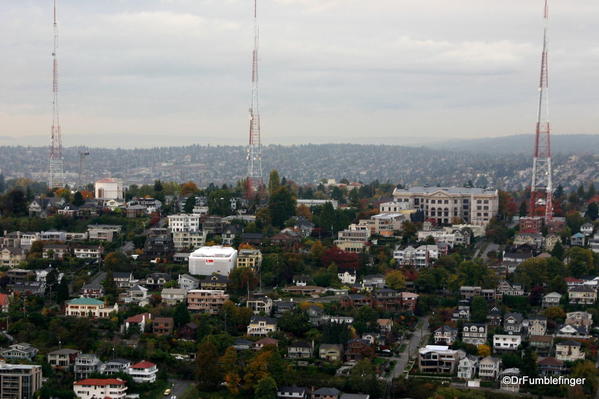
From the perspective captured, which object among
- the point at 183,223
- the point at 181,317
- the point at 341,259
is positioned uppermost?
the point at 183,223

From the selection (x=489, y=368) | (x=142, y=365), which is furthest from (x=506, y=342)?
(x=142, y=365)

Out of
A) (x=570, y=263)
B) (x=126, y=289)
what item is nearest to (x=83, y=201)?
(x=126, y=289)

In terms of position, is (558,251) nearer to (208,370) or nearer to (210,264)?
(210,264)

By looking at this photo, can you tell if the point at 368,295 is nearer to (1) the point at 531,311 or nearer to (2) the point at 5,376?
(1) the point at 531,311

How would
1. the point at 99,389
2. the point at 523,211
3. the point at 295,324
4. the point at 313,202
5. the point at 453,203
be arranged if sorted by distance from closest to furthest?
the point at 99,389
the point at 295,324
the point at 523,211
the point at 453,203
the point at 313,202

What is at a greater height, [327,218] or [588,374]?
[327,218]

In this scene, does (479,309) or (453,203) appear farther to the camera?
(453,203)

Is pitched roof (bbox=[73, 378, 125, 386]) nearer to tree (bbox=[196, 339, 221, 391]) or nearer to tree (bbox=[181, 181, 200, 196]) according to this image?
tree (bbox=[196, 339, 221, 391])

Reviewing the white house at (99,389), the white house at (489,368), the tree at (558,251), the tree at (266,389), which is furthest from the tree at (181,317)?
the tree at (558,251)

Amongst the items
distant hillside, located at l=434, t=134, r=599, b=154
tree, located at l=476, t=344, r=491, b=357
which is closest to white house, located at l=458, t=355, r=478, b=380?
tree, located at l=476, t=344, r=491, b=357
